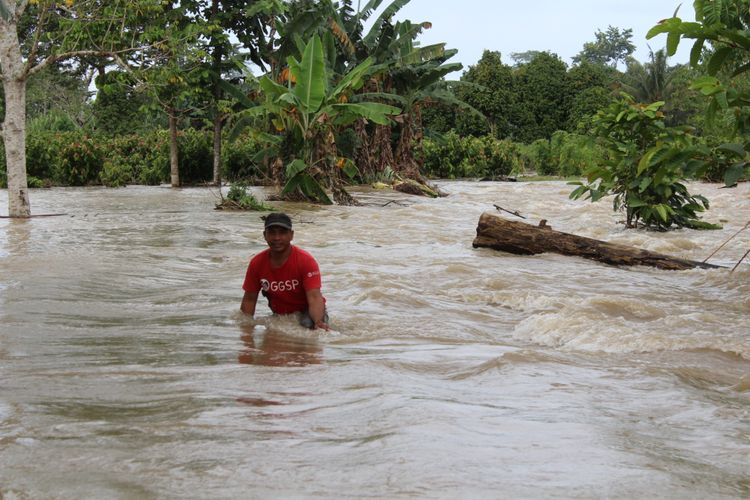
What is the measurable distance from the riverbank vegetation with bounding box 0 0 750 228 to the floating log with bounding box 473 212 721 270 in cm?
84

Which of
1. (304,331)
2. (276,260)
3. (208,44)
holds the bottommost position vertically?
(304,331)

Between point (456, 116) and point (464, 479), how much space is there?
4183 cm

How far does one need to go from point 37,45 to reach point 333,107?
21.9ft

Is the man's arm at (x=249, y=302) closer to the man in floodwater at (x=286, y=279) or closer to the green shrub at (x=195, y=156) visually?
the man in floodwater at (x=286, y=279)

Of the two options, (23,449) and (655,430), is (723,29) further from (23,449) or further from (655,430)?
(23,449)

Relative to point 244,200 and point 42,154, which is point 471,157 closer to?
point 42,154

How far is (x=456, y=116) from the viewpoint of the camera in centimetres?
4350

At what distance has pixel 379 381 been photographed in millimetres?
4055

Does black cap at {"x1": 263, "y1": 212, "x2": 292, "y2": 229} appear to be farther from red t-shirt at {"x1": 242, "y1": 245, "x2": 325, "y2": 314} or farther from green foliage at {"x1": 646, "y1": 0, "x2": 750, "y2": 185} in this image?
green foliage at {"x1": 646, "y1": 0, "x2": 750, "y2": 185}

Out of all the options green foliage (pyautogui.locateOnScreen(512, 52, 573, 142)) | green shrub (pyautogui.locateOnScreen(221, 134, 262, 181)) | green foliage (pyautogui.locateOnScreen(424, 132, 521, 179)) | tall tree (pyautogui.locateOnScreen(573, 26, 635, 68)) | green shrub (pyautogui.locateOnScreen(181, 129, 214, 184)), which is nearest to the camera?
green shrub (pyautogui.locateOnScreen(181, 129, 214, 184))

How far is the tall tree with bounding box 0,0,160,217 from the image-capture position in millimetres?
13281

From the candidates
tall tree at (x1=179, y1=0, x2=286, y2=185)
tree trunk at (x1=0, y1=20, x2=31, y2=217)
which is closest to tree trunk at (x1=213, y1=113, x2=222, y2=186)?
tall tree at (x1=179, y1=0, x2=286, y2=185)

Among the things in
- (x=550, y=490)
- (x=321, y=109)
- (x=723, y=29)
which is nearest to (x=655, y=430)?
(x=550, y=490)

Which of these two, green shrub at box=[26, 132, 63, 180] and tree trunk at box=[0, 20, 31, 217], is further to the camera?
green shrub at box=[26, 132, 63, 180]
